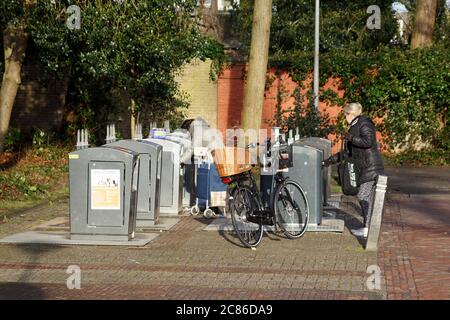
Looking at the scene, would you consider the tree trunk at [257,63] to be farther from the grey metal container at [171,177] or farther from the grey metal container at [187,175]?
the grey metal container at [171,177]

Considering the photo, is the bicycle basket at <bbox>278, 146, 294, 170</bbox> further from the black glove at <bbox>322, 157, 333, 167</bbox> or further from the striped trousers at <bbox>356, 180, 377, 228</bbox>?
the striped trousers at <bbox>356, 180, 377, 228</bbox>

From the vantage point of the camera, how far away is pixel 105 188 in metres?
11.6

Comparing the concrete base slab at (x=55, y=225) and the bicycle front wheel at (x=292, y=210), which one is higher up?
the bicycle front wheel at (x=292, y=210)

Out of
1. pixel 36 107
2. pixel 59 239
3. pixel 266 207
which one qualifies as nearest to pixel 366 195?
pixel 266 207

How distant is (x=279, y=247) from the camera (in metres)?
11.4

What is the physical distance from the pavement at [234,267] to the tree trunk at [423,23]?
17026 mm

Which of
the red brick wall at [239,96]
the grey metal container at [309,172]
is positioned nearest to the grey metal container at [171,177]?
the grey metal container at [309,172]

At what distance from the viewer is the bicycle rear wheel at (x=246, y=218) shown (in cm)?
1130

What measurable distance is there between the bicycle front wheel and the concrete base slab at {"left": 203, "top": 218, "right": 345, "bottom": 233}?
0.61 m

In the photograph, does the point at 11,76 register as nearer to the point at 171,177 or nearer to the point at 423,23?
the point at 171,177

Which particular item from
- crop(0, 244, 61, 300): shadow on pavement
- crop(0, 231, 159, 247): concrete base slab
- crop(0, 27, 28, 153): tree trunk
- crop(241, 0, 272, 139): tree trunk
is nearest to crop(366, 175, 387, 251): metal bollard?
crop(0, 231, 159, 247): concrete base slab

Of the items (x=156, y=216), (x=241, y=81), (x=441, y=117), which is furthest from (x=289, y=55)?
(x=156, y=216)
